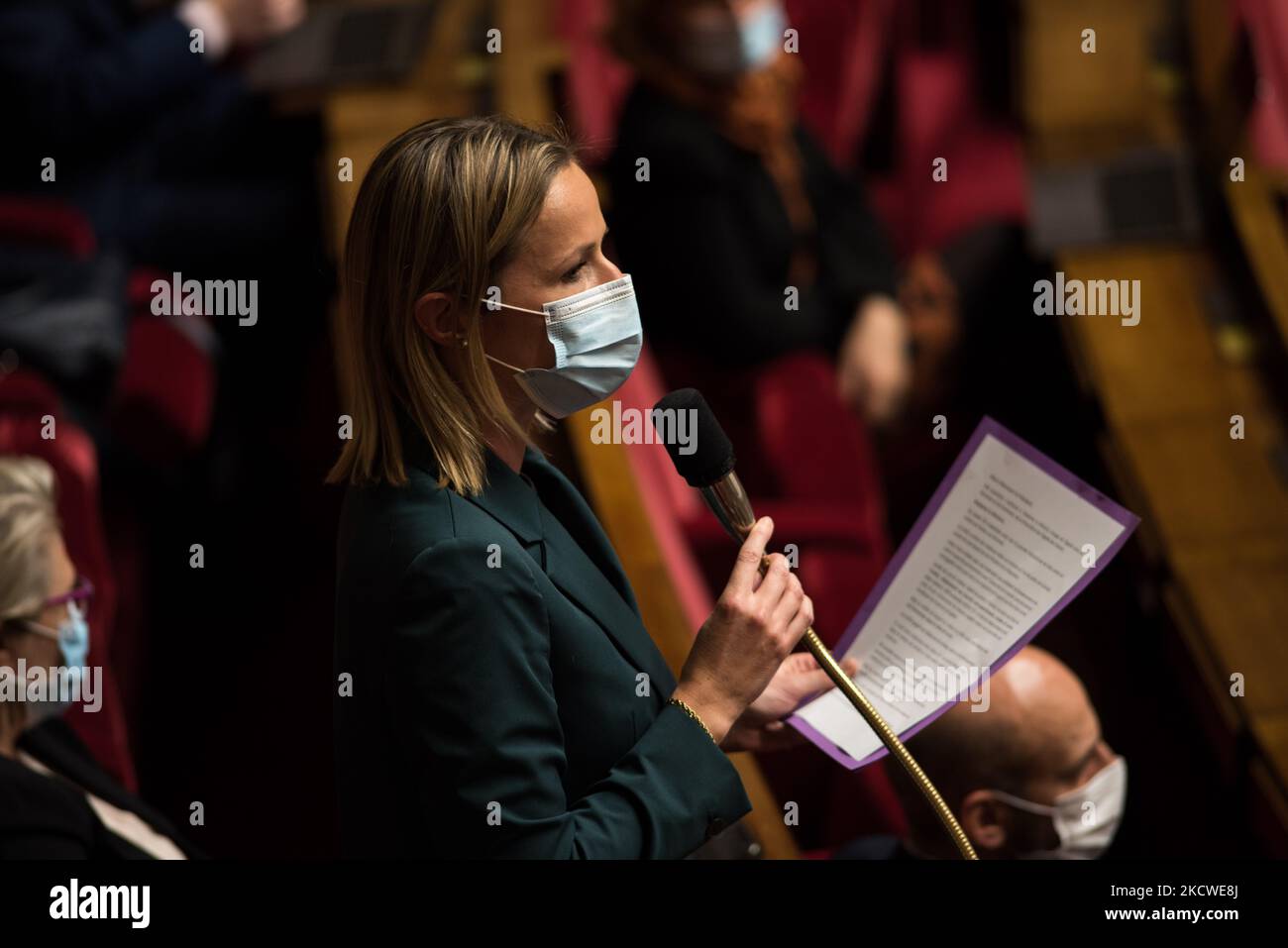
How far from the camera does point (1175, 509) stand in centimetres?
127

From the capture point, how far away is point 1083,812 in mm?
933

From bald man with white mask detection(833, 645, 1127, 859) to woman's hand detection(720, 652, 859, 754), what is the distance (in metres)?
0.11

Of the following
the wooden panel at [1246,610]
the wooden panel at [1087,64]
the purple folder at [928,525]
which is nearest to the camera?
the purple folder at [928,525]

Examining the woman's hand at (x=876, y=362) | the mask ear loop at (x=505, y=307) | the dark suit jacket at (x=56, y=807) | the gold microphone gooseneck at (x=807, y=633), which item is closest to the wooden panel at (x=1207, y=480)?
the woman's hand at (x=876, y=362)

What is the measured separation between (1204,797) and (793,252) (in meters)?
0.80

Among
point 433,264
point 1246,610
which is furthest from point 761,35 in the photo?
point 433,264

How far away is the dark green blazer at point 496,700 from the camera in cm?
68

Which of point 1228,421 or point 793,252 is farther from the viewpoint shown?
point 793,252

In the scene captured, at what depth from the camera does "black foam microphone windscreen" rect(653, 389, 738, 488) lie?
72 cm

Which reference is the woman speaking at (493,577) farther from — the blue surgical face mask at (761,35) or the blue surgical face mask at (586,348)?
the blue surgical face mask at (761,35)

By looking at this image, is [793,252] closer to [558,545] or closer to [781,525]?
[781,525]

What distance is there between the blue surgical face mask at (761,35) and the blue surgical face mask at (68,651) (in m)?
0.91

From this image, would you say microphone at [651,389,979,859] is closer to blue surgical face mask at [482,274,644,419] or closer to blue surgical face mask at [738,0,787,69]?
blue surgical face mask at [482,274,644,419]
